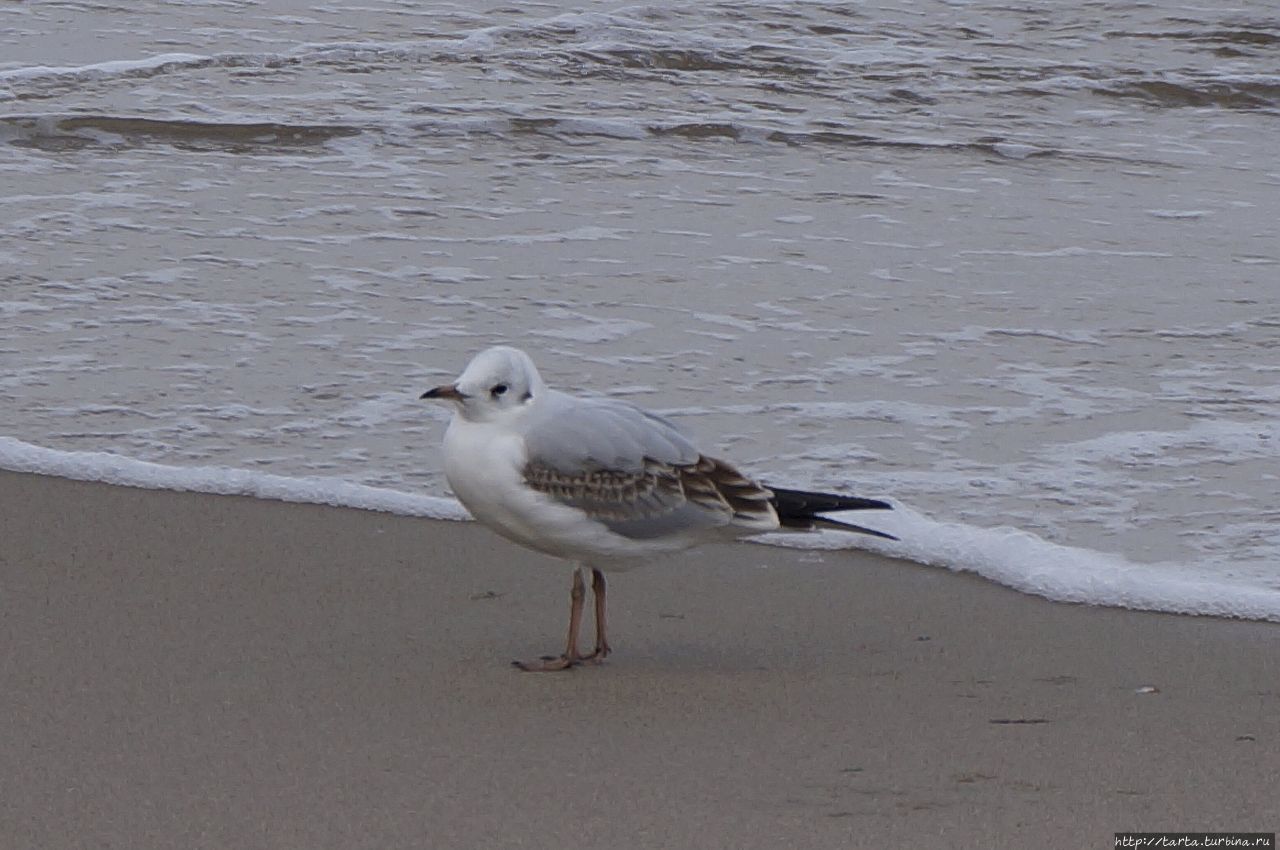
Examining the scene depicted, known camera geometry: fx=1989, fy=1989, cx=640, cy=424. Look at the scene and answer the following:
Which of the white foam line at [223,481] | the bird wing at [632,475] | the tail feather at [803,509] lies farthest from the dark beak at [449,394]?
the white foam line at [223,481]

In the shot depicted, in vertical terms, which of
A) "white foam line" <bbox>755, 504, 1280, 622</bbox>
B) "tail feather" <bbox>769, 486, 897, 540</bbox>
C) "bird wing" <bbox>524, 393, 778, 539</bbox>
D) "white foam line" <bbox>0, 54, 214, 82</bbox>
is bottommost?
"white foam line" <bbox>755, 504, 1280, 622</bbox>

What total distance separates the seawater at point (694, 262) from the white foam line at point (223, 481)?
1 cm

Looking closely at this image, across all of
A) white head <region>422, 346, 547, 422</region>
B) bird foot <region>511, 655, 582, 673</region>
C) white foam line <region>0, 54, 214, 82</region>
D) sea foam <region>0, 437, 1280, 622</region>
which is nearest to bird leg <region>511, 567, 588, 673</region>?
bird foot <region>511, 655, 582, 673</region>

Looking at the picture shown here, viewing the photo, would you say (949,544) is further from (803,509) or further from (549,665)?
(549,665)

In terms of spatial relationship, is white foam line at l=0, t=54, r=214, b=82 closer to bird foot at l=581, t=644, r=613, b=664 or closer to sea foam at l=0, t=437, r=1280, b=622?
sea foam at l=0, t=437, r=1280, b=622

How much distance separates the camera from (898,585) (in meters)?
4.32

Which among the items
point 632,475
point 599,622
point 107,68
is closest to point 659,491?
point 632,475

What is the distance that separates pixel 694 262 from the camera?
281 inches

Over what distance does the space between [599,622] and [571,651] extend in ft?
0.33

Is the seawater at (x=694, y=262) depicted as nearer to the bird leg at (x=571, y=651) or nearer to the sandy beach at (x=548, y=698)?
the sandy beach at (x=548, y=698)

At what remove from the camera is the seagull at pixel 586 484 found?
11.8 ft

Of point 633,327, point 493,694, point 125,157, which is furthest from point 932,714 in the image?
point 125,157

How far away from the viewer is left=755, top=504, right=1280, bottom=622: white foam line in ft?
13.7

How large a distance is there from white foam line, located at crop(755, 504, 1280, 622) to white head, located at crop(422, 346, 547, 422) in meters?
1.13
